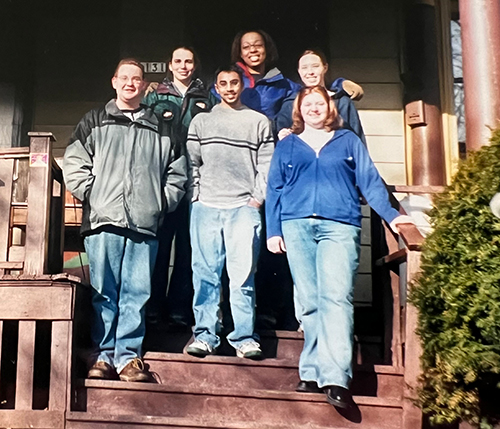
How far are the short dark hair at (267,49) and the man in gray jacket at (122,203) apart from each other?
1092 millimetres

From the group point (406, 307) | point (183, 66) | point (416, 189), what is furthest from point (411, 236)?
point (183, 66)

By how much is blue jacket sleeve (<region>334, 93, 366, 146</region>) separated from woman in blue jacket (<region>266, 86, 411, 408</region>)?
0.34 meters

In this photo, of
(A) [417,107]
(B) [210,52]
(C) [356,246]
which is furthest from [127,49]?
(C) [356,246]

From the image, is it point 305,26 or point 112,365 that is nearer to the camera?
point 112,365

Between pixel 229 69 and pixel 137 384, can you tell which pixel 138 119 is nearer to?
pixel 229 69

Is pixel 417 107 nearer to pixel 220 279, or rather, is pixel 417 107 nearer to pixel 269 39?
pixel 269 39

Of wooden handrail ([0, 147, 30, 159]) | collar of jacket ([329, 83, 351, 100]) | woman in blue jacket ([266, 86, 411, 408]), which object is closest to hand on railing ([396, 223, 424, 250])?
woman in blue jacket ([266, 86, 411, 408])

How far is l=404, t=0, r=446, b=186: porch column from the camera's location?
655 cm

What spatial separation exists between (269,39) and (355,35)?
90 centimetres

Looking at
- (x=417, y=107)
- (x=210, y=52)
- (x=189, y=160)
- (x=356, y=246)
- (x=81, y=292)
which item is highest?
(x=210, y=52)

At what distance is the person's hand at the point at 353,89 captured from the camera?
6344 mm

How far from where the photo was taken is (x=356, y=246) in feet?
16.6

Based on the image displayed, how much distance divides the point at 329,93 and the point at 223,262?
1.65m

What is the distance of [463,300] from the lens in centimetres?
400
